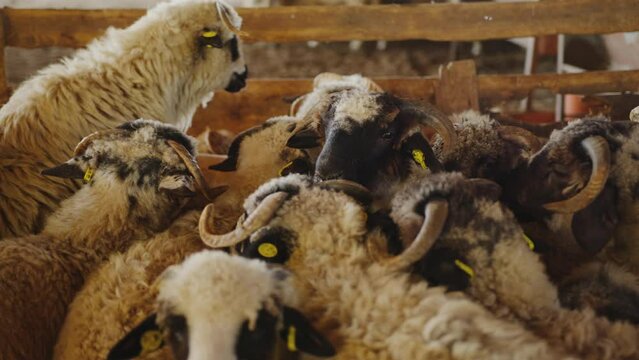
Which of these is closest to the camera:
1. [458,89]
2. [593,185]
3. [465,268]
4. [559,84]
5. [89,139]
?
[465,268]

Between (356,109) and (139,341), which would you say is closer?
(139,341)

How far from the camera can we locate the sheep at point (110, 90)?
320 cm

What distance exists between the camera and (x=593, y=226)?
2539mm

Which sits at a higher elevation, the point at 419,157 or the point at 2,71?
the point at 2,71

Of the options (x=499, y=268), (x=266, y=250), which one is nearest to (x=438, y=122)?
(x=499, y=268)

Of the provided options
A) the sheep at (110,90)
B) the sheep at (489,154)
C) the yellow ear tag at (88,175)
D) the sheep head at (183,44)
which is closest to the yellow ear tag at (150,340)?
the yellow ear tag at (88,175)

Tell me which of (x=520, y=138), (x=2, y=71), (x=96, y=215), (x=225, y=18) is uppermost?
(x=225, y=18)

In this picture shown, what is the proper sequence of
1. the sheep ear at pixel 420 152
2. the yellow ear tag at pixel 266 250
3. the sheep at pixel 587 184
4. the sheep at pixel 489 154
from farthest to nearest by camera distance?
the sheep at pixel 489 154, the sheep ear at pixel 420 152, the sheep at pixel 587 184, the yellow ear tag at pixel 266 250

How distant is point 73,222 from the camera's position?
285 cm

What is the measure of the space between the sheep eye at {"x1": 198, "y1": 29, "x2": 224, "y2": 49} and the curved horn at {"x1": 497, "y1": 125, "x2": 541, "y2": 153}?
5.79 ft

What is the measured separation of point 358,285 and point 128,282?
Answer: 3.04ft

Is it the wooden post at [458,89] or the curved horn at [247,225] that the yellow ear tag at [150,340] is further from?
the wooden post at [458,89]

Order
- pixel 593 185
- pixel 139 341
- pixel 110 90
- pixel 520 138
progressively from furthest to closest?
pixel 110 90
pixel 520 138
pixel 593 185
pixel 139 341

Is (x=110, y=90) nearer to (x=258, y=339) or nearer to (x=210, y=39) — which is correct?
(x=210, y=39)
